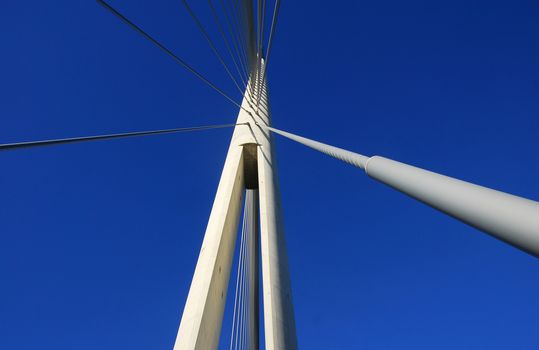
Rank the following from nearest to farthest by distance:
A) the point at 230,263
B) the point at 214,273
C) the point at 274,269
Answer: the point at 214,273, the point at 274,269, the point at 230,263

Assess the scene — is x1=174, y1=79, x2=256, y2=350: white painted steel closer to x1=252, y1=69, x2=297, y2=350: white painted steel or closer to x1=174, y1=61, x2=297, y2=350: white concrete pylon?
x1=174, y1=61, x2=297, y2=350: white concrete pylon

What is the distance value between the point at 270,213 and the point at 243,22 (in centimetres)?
235

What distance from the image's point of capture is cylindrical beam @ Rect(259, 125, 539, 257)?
39 cm

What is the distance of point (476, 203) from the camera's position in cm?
46

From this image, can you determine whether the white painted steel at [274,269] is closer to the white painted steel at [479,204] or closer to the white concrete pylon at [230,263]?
the white concrete pylon at [230,263]

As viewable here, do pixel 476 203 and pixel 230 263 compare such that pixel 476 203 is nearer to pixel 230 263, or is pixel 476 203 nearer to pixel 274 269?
pixel 274 269

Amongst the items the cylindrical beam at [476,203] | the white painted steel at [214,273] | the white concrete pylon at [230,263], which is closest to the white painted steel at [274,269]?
the white concrete pylon at [230,263]

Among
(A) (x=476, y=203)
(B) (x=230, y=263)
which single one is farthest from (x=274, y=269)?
(A) (x=476, y=203)

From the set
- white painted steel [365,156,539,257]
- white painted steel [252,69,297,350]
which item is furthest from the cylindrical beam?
white painted steel [252,69,297,350]

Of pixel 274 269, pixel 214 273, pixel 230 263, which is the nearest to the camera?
pixel 214 273

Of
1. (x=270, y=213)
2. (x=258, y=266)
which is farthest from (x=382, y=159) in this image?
(x=258, y=266)

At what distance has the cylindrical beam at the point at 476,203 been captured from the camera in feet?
1.29

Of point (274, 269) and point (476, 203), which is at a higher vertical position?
point (476, 203)

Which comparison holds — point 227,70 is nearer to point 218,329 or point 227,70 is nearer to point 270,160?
point 270,160
